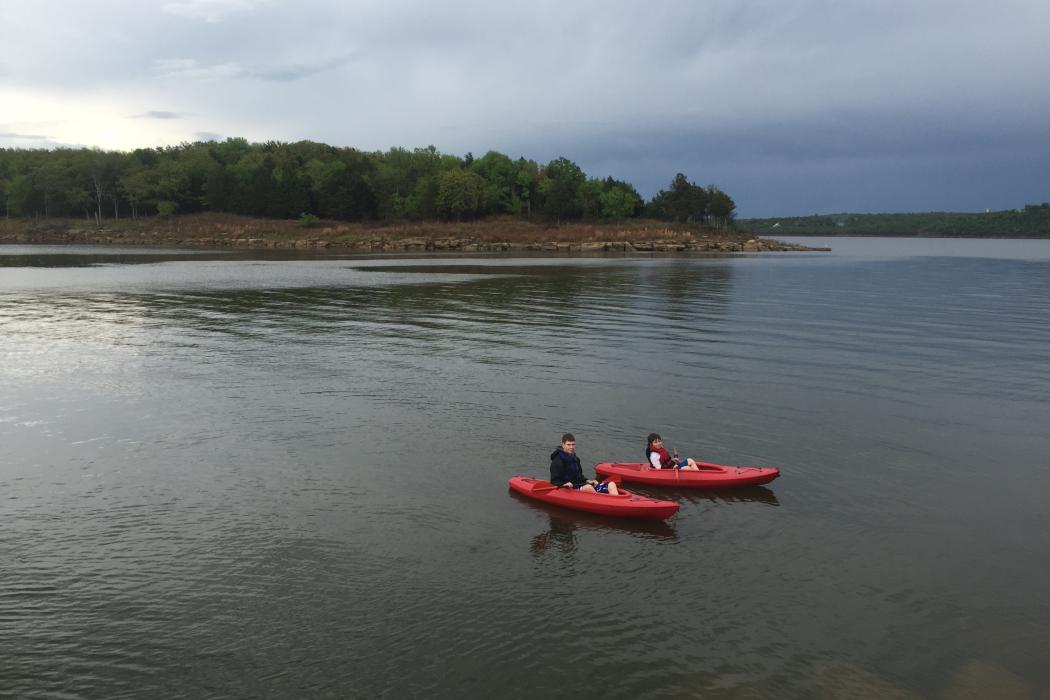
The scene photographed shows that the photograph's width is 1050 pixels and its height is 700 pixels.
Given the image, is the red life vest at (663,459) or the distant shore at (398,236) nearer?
the red life vest at (663,459)

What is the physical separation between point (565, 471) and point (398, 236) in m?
143

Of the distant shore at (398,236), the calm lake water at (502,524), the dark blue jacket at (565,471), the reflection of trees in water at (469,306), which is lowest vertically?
the calm lake water at (502,524)

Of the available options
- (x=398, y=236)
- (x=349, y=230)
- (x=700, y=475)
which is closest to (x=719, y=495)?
(x=700, y=475)

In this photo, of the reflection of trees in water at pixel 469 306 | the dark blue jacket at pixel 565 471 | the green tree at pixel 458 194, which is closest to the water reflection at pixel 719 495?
the dark blue jacket at pixel 565 471

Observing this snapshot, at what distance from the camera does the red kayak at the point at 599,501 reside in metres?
16.7

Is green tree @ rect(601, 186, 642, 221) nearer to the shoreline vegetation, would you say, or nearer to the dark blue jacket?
the shoreline vegetation

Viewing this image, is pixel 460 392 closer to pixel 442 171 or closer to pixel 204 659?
pixel 204 659

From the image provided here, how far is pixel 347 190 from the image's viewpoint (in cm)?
16600

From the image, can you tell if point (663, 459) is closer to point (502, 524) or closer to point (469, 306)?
point (502, 524)

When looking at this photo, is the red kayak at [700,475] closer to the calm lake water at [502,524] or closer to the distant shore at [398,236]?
the calm lake water at [502,524]

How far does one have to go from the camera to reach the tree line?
167m

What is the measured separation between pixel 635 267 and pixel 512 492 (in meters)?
80.5

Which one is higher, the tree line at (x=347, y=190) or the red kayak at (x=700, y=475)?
the tree line at (x=347, y=190)

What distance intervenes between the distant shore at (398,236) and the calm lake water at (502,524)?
113137mm
